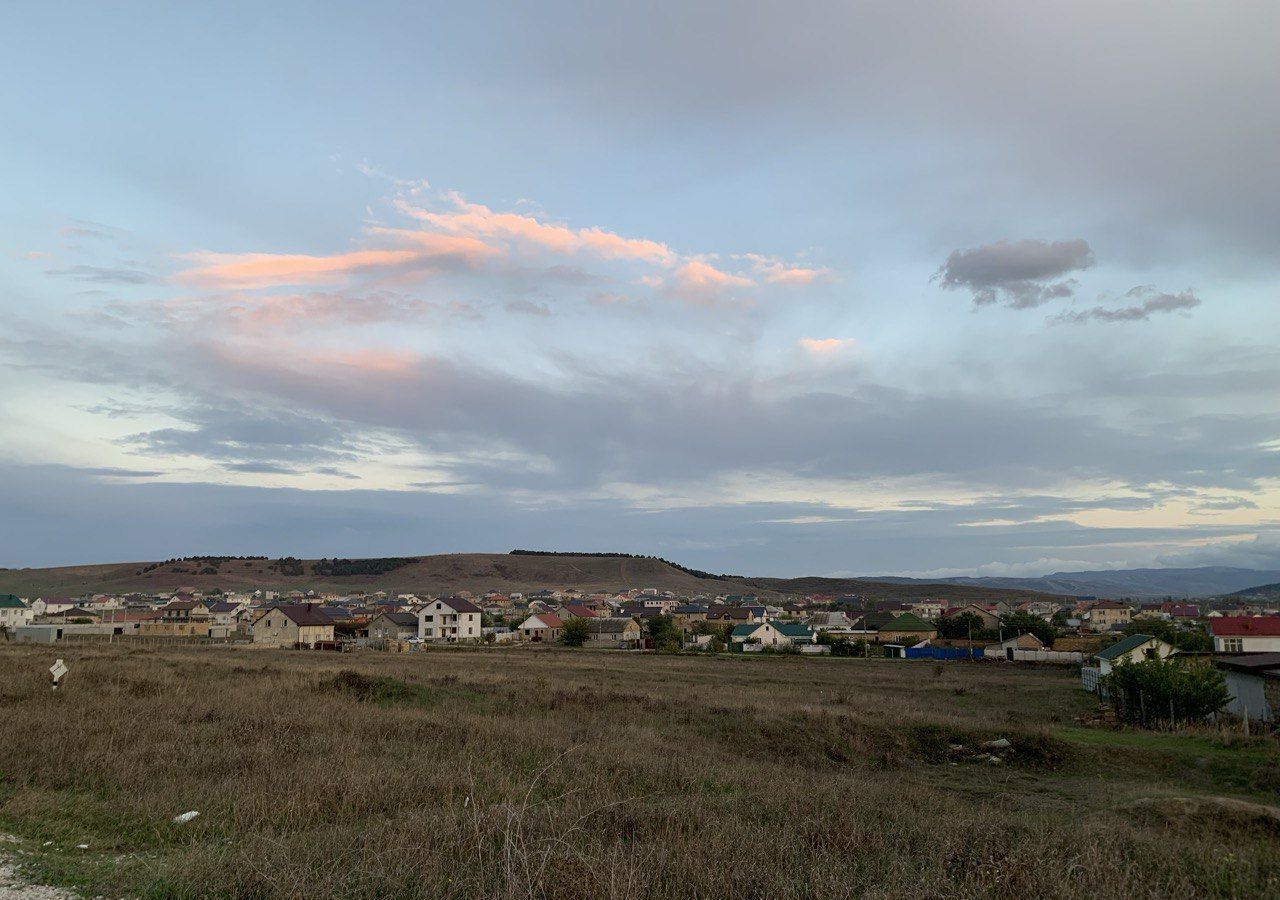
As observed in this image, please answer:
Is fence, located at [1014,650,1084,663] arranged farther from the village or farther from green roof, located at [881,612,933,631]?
green roof, located at [881,612,933,631]

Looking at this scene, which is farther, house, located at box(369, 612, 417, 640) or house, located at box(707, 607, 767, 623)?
A: house, located at box(707, 607, 767, 623)

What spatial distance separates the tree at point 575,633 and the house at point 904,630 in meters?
33.3

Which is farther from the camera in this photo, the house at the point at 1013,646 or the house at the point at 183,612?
the house at the point at 183,612

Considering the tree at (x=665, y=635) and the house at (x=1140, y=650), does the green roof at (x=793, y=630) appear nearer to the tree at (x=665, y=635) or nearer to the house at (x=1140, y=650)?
the tree at (x=665, y=635)

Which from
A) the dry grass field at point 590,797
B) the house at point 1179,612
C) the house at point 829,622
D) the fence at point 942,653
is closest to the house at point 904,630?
the house at point 829,622

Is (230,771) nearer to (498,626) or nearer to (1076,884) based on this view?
(1076,884)

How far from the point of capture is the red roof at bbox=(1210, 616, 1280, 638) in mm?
56469

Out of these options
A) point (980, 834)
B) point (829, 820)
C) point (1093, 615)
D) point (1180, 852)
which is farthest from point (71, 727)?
point (1093, 615)

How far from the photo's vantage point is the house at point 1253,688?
95.8 ft

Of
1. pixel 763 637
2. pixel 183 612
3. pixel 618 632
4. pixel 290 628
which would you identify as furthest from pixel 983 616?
pixel 183 612

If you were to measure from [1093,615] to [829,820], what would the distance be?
14673 cm

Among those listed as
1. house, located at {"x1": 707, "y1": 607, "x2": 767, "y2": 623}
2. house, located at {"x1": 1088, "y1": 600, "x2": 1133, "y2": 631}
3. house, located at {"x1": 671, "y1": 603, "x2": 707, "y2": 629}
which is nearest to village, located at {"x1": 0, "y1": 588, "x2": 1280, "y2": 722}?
house, located at {"x1": 671, "y1": 603, "x2": 707, "y2": 629}

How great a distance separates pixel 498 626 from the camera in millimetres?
100062

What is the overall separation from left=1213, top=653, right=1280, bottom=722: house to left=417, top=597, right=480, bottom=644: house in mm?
74669
